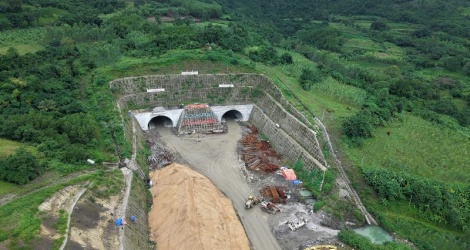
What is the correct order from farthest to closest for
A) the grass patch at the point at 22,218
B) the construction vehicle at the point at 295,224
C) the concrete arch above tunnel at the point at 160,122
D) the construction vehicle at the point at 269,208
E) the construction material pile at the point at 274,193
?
the concrete arch above tunnel at the point at 160,122 → the construction material pile at the point at 274,193 → the construction vehicle at the point at 269,208 → the construction vehicle at the point at 295,224 → the grass patch at the point at 22,218

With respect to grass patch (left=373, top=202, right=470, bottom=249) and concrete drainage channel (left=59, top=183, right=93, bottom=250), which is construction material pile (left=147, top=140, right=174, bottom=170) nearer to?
concrete drainage channel (left=59, top=183, right=93, bottom=250)

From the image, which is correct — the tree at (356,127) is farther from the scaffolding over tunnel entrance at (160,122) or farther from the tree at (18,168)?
the tree at (18,168)

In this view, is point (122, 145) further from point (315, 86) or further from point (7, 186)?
point (315, 86)

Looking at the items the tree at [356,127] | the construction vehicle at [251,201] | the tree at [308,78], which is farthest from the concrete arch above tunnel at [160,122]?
the tree at [356,127]

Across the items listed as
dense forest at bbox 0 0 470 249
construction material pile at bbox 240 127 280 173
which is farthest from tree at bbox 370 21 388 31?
construction material pile at bbox 240 127 280 173

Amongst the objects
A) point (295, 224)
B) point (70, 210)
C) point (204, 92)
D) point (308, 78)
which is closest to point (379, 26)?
point (308, 78)

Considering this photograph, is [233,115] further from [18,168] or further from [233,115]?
[18,168]
